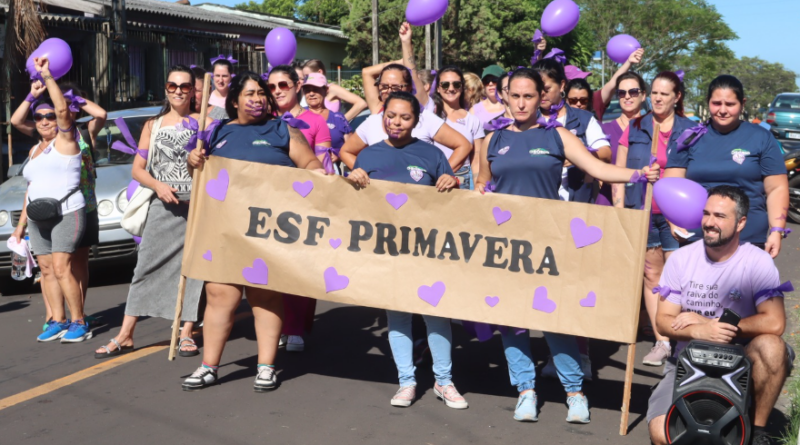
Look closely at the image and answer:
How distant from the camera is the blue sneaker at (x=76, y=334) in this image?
22.7 ft

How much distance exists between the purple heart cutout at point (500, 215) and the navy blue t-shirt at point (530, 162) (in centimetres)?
13

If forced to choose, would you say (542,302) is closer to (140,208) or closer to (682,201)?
(682,201)

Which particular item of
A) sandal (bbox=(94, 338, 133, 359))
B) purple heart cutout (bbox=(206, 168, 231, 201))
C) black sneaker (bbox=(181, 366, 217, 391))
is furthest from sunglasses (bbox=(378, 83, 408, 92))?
sandal (bbox=(94, 338, 133, 359))

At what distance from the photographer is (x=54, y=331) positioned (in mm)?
7090

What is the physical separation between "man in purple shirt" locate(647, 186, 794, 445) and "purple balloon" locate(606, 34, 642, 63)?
3.99 meters

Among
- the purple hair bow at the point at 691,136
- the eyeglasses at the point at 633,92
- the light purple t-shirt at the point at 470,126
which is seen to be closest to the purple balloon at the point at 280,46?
the light purple t-shirt at the point at 470,126

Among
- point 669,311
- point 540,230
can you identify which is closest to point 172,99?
point 540,230

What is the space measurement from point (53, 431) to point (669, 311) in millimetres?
3263

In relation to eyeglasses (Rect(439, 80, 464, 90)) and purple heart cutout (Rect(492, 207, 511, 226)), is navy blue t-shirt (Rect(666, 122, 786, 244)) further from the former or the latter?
eyeglasses (Rect(439, 80, 464, 90))

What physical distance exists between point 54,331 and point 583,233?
4299 mm

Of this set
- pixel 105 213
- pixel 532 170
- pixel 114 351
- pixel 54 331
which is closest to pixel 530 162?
pixel 532 170

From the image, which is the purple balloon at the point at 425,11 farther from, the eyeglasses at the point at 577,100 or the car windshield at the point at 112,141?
the car windshield at the point at 112,141

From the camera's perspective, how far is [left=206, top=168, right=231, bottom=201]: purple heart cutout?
5.55m

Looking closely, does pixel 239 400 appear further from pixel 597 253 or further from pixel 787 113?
pixel 787 113
